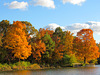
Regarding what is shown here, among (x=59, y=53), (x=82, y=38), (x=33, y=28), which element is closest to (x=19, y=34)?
(x=33, y=28)

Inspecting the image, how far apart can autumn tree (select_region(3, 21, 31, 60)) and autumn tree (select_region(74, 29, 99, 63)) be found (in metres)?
20.6

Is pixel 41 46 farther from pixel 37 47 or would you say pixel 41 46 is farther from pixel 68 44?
pixel 68 44

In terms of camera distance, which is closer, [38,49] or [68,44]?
[38,49]

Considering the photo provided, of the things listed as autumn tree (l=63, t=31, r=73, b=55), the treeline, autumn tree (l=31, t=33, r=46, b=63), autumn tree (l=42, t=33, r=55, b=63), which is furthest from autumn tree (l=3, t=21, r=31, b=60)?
autumn tree (l=63, t=31, r=73, b=55)

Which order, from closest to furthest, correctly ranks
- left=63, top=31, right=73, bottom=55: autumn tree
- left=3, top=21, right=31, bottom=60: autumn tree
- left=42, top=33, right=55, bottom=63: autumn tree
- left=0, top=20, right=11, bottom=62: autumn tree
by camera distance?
left=3, top=21, right=31, bottom=60: autumn tree < left=0, top=20, right=11, bottom=62: autumn tree < left=42, top=33, right=55, bottom=63: autumn tree < left=63, top=31, right=73, bottom=55: autumn tree

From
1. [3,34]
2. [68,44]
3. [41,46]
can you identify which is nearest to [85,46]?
[68,44]

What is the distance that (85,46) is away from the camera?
5834cm

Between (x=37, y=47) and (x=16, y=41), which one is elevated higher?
(x=16, y=41)

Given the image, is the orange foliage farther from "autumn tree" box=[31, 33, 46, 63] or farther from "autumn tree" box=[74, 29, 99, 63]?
"autumn tree" box=[74, 29, 99, 63]

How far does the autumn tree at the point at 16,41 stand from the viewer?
147ft

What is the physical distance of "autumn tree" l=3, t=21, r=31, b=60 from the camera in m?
44.9

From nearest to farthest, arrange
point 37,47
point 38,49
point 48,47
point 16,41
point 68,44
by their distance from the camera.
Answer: point 16,41 < point 37,47 < point 38,49 < point 48,47 < point 68,44

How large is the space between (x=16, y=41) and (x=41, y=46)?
8532 millimetres

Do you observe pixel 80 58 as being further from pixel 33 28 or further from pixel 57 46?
pixel 33 28
